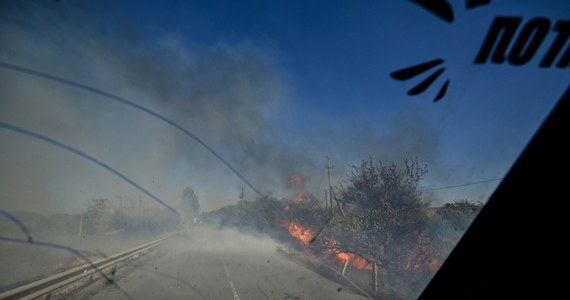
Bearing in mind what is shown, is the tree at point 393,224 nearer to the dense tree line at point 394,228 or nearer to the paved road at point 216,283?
the dense tree line at point 394,228

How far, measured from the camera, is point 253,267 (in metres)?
17.1

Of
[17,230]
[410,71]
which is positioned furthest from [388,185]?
[17,230]

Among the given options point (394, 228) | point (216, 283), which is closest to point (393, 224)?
point (394, 228)

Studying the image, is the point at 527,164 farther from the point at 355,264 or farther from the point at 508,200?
the point at 355,264

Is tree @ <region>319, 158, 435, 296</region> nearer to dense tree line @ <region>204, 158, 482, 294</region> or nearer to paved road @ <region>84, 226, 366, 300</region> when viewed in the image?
dense tree line @ <region>204, 158, 482, 294</region>

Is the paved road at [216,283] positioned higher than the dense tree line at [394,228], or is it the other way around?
the dense tree line at [394,228]

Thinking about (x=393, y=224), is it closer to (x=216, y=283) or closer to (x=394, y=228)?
(x=394, y=228)

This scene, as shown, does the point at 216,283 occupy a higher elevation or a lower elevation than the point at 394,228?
lower

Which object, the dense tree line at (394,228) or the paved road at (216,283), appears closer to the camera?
the paved road at (216,283)

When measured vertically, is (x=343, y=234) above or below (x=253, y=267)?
above

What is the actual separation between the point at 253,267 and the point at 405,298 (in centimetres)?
906

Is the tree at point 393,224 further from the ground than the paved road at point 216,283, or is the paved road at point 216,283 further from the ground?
the tree at point 393,224

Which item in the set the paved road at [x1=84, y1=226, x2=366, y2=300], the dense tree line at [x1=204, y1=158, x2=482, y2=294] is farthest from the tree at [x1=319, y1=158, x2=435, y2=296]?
the paved road at [x1=84, y1=226, x2=366, y2=300]

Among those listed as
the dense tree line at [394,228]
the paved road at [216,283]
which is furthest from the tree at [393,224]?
the paved road at [216,283]
